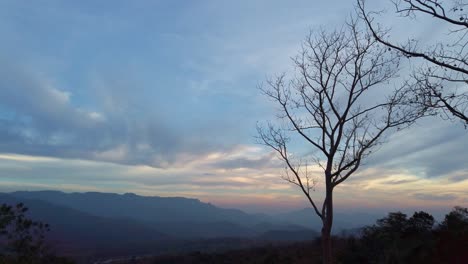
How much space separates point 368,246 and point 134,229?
164275 millimetres

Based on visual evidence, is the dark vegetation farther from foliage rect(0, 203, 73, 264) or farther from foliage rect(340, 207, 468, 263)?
foliage rect(0, 203, 73, 264)

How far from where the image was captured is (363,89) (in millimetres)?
11828

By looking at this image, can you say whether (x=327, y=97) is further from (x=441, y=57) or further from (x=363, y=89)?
(x=441, y=57)

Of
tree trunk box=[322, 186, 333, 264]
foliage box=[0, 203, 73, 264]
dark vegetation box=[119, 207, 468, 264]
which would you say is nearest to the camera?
tree trunk box=[322, 186, 333, 264]

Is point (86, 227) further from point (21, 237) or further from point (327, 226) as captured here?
point (327, 226)

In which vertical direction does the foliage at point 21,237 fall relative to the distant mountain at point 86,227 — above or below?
below

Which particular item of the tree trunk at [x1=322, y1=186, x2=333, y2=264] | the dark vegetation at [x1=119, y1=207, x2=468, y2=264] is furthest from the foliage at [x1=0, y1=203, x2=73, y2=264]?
the dark vegetation at [x1=119, y1=207, x2=468, y2=264]

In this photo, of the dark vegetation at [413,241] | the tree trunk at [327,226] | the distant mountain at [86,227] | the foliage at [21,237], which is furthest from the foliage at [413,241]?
the distant mountain at [86,227]

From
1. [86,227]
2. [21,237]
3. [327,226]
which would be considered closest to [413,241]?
[327,226]

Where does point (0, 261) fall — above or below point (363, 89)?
below

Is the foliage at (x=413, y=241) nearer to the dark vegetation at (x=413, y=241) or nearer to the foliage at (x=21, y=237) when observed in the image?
the dark vegetation at (x=413, y=241)

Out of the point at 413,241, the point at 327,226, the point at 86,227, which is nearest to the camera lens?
the point at 327,226

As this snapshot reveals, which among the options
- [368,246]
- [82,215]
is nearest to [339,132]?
[368,246]

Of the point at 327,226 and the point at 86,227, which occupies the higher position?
the point at 86,227
